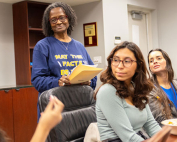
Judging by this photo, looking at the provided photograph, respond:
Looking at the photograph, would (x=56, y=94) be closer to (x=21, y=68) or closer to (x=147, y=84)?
(x=147, y=84)

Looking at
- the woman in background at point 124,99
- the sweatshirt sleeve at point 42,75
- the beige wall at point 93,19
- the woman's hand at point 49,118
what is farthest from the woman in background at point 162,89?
the beige wall at point 93,19

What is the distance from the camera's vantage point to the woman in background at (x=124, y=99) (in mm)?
1322

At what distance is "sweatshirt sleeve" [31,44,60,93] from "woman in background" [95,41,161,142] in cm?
53

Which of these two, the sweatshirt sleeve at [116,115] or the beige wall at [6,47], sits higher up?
the beige wall at [6,47]

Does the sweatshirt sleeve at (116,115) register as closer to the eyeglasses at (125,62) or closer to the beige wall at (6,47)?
the eyeglasses at (125,62)

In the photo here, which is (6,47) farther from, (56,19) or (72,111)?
(72,111)

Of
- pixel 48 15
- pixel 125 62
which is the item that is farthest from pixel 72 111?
pixel 48 15

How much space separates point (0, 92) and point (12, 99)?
174 millimetres

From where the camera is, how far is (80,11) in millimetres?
4352

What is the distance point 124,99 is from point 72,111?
0.31 m

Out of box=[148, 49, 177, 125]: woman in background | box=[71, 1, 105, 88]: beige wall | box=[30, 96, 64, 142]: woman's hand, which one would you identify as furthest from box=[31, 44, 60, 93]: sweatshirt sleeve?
box=[71, 1, 105, 88]: beige wall

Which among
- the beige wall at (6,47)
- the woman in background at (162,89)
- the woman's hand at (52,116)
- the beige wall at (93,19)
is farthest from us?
the beige wall at (93,19)

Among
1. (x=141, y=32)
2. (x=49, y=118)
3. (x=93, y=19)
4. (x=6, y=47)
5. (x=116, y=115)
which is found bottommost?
(x=116, y=115)

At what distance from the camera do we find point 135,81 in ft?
5.13
